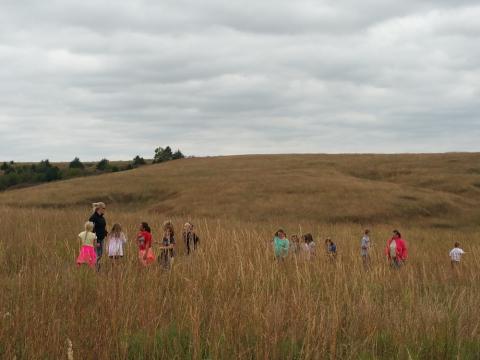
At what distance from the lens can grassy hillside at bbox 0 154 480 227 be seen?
36.2 m

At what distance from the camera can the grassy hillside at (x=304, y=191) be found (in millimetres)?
36250

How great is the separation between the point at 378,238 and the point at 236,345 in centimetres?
2018

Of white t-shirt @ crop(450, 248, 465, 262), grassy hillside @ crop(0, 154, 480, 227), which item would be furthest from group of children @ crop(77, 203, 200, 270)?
grassy hillside @ crop(0, 154, 480, 227)

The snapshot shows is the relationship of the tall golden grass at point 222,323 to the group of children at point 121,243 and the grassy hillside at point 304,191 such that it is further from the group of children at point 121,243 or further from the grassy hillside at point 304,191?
the grassy hillside at point 304,191

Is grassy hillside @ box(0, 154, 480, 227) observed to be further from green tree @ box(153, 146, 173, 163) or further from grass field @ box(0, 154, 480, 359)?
green tree @ box(153, 146, 173, 163)

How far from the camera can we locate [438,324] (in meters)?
4.51

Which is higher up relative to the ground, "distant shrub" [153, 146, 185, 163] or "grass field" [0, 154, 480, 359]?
"distant shrub" [153, 146, 185, 163]

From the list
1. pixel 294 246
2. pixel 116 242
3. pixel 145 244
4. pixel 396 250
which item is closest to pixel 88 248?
pixel 116 242

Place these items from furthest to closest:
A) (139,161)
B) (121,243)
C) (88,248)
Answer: (139,161) → (121,243) → (88,248)

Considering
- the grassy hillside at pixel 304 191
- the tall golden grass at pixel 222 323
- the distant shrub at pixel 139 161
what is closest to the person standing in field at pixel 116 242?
the tall golden grass at pixel 222 323

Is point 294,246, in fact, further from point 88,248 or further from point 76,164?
point 76,164

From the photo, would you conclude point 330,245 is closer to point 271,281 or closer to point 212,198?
point 271,281

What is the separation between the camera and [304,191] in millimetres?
43406

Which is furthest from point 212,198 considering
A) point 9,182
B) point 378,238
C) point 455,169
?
point 9,182
